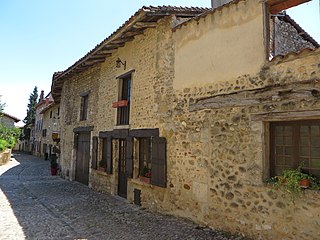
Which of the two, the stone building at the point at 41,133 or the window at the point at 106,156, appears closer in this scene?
the window at the point at 106,156

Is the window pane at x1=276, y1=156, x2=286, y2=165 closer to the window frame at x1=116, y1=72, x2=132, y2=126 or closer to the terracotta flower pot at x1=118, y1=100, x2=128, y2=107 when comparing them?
the window frame at x1=116, y1=72, x2=132, y2=126

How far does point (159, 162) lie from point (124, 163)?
2.20 meters

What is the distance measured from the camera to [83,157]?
37.8 ft

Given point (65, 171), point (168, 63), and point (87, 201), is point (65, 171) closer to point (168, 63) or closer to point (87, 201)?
point (87, 201)

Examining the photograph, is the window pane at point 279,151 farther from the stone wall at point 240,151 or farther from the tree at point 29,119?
the tree at point 29,119

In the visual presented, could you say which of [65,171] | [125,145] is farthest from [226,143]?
[65,171]

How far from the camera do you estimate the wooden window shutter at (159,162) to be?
6562 millimetres

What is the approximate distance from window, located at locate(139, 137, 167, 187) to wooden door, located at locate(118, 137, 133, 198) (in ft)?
1.42

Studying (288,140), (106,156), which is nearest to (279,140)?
(288,140)

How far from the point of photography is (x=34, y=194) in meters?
8.85

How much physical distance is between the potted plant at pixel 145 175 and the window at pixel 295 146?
Result: 11.1 ft

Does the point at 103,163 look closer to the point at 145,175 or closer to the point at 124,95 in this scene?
the point at 124,95

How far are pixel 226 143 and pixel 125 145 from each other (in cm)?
411

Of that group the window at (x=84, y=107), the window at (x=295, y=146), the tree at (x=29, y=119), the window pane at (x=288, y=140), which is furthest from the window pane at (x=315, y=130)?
the tree at (x=29, y=119)
